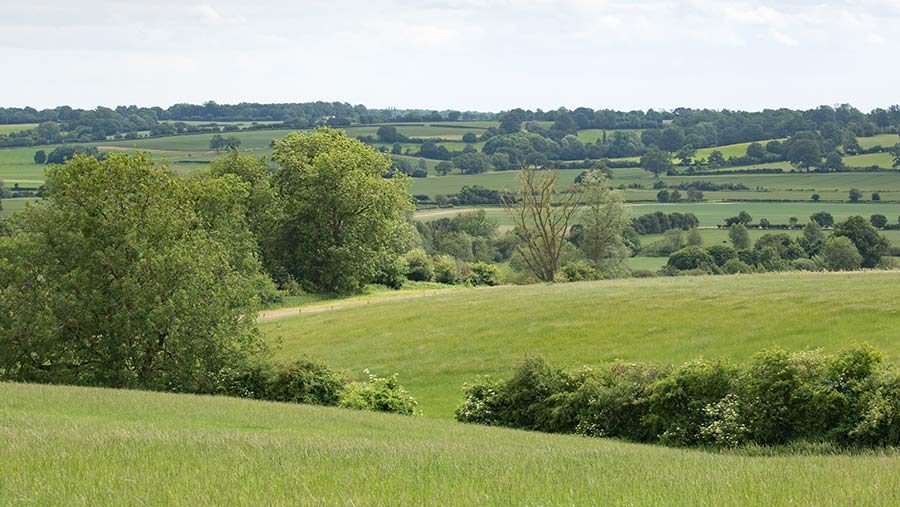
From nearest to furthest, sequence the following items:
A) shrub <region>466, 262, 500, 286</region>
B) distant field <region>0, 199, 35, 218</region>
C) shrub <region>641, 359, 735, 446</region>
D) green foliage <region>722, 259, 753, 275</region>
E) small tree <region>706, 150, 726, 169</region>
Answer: shrub <region>641, 359, 735, 446</region>, shrub <region>466, 262, 500, 286</region>, green foliage <region>722, 259, 753, 275</region>, distant field <region>0, 199, 35, 218</region>, small tree <region>706, 150, 726, 169</region>

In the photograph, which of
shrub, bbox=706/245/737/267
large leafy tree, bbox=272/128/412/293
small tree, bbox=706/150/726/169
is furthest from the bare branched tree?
small tree, bbox=706/150/726/169

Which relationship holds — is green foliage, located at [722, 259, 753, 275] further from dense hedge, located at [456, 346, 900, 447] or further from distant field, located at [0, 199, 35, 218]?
distant field, located at [0, 199, 35, 218]

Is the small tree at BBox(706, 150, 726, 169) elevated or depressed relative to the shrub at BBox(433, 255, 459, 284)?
elevated

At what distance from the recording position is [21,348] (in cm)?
3475

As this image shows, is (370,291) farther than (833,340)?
Yes

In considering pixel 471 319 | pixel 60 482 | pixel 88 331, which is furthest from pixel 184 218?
pixel 60 482

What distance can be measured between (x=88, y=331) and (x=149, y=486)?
27.1 meters

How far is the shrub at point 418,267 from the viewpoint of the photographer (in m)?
86.8

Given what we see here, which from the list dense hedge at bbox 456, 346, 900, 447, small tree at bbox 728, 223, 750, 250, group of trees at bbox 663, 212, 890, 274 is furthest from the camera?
small tree at bbox 728, 223, 750, 250

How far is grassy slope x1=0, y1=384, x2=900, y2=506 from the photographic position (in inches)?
372

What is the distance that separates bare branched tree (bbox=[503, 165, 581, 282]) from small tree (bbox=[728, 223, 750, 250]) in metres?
25.3

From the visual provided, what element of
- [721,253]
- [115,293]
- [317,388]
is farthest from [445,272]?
[317,388]

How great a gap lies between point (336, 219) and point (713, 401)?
2172 inches

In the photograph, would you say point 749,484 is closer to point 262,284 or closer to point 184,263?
point 184,263
